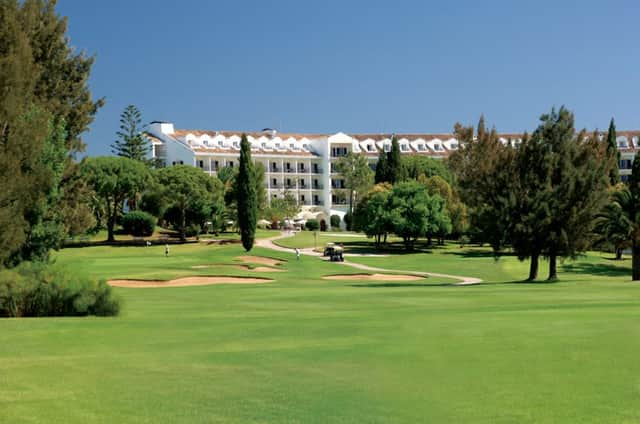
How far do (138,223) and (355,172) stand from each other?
4687 centimetres

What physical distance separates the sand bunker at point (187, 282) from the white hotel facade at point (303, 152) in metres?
91.3

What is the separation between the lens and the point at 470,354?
1162 centimetres

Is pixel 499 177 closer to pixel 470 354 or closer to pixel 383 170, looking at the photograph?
pixel 470 354

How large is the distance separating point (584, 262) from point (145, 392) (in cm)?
6736

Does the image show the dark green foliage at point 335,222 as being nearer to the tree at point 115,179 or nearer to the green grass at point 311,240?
the green grass at point 311,240

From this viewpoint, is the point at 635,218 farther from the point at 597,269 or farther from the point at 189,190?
the point at 189,190

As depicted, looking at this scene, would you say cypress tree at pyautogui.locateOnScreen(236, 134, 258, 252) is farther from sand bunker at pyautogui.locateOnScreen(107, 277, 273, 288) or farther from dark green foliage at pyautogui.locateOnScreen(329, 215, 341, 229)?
dark green foliage at pyautogui.locateOnScreen(329, 215, 341, 229)

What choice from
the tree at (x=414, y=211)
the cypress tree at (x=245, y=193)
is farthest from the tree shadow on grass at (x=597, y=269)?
the cypress tree at (x=245, y=193)

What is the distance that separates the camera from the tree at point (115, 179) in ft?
283

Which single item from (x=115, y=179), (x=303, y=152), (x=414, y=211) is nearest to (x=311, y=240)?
(x=414, y=211)

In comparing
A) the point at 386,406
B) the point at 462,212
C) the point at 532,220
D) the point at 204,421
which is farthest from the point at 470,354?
the point at 462,212

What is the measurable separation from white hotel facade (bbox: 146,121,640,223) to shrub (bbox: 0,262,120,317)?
11597 centimetres

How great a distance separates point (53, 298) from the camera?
56.6 feet

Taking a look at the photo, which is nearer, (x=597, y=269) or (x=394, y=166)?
(x=597, y=269)
